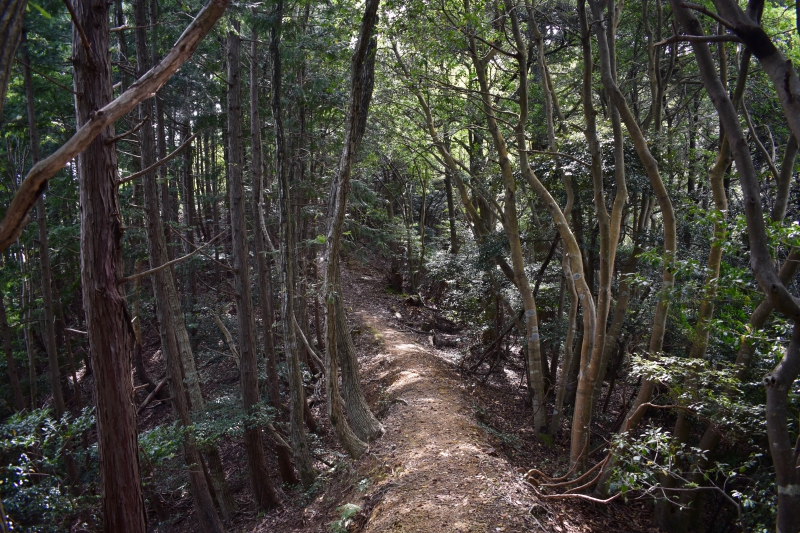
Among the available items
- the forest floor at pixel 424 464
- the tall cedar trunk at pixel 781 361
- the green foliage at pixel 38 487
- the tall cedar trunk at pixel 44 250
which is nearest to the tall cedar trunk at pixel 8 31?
the tall cedar trunk at pixel 781 361

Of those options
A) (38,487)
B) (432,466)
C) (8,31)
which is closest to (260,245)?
(38,487)

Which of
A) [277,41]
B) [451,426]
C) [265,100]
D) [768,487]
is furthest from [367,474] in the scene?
[265,100]

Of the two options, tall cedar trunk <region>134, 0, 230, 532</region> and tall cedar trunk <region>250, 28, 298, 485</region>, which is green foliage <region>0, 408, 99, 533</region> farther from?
tall cedar trunk <region>250, 28, 298, 485</region>

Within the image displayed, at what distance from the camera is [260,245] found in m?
9.22

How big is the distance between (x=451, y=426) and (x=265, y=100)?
906cm

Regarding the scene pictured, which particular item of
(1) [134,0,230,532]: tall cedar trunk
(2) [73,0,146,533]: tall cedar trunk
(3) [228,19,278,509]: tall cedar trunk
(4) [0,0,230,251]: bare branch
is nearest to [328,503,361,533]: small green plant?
(2) [73,0,146,533]: tall cedar trunk

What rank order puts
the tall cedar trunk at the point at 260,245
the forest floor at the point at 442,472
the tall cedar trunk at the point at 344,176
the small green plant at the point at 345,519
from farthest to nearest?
1. the tall cedar trunk at the point at 260,245
2. the tall cedar trunk at the point at 344,176
3. the small green plant at the point at 345,519
4. the forest floor at the point at 442,472

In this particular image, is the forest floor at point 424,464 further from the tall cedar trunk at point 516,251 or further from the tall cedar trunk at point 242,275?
the tall cedar trunk at point 516,251

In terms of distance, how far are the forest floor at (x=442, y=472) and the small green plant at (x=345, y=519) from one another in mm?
17

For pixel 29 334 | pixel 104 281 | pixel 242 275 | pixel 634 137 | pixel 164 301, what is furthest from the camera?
pixel 29 334

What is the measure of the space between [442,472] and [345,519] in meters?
1.43

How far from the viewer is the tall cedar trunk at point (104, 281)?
11.6 ft

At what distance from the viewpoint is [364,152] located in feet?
46.9

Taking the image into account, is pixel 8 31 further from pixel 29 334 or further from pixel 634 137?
pixel 29 334
